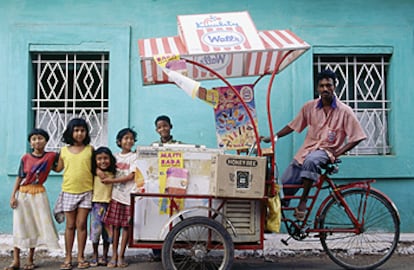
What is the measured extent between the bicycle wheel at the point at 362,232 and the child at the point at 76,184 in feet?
7.71

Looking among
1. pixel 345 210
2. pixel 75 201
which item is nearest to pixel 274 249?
pixel 345 210

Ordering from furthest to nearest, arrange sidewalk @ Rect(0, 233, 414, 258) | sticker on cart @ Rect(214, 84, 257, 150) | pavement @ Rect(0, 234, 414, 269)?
sidewalk @ Rect(0, 233, 414, 258), pavement @ Rect(0, 234, 414, 269), sticker on cart @ Rect(214, 84, 257, 150)

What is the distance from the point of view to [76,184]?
410 cm

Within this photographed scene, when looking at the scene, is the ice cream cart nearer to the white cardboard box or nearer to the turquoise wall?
the white cardboard box

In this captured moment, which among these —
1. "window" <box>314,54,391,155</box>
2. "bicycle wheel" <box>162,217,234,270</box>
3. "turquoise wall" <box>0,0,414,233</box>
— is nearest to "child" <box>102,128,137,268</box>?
"bicycle wheel" <box>162,217,234,270</box>

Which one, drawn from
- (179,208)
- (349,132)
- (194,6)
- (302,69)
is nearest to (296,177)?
(349,132)

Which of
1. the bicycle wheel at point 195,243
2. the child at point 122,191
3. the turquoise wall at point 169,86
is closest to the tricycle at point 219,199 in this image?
the bicycle wheel at point 195,243

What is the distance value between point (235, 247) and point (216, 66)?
5.82 ft

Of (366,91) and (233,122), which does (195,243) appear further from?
(366,91)

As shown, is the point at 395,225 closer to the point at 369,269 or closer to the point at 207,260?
the point at 369,269

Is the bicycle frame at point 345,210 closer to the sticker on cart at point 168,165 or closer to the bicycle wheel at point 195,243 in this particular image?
the bicycle wheel at point 195,243

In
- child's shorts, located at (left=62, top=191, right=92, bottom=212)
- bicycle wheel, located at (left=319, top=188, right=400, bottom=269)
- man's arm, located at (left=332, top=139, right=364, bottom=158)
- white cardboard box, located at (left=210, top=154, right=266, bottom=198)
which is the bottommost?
bicycle wheel, located at (left=319, top=188, right=400, bottom=269)

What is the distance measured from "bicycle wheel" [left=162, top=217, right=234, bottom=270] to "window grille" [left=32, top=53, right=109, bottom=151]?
2.33 meters

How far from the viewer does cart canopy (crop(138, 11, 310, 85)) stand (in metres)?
3.54
